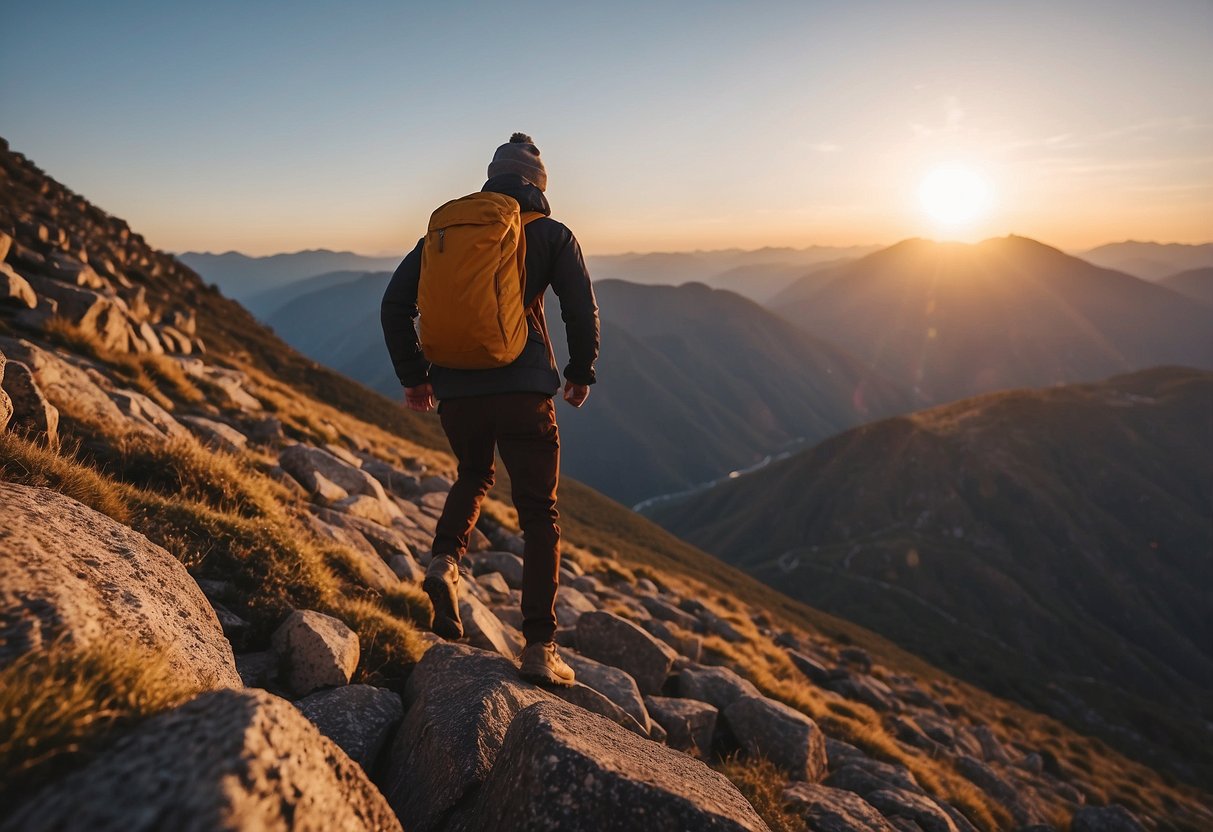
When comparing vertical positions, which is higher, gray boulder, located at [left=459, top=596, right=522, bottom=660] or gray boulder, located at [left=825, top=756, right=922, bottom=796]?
gray boulder, located at [left=459, top=596, right=522, bottom=660]

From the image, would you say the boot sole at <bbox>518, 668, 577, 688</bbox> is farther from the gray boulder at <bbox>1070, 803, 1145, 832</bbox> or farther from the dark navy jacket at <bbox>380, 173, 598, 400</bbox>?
the gray boulder at <bbox>1070, 803, 1145, 832</bbox>

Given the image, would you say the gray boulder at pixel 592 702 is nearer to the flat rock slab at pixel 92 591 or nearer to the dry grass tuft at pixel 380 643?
the dry grass tuft at pixel 380 643

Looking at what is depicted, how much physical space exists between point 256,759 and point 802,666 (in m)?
20.0

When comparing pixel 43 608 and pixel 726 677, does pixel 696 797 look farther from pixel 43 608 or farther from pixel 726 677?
pixel 726 677

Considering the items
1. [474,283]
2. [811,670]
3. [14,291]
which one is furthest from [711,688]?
[14,291]

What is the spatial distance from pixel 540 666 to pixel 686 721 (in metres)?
2.81

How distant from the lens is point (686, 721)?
22.5 feet

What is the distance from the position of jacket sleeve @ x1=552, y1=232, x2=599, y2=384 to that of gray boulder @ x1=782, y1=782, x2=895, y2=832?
174 inches

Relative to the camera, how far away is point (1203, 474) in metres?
182

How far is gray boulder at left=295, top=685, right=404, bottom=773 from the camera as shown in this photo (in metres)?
3.92

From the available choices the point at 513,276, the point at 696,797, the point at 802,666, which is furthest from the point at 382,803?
the point at 802,666

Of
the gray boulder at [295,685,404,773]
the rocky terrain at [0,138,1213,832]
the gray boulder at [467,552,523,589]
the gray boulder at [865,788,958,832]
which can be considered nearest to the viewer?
the rocky terrain at [0,138,1213,832]

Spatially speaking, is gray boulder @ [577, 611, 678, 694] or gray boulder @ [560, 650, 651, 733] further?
gray boulder @ [577, 611, 678, 694]

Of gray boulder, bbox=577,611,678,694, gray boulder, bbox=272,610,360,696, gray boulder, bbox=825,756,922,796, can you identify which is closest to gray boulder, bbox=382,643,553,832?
gray boulder, bbox=272,610,360,696
